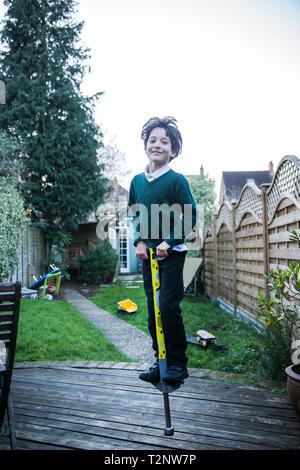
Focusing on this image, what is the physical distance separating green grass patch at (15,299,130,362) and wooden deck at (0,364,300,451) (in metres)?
0.88

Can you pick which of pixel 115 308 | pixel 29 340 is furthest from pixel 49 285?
pixel 29 340

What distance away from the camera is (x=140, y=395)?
220 centimetres

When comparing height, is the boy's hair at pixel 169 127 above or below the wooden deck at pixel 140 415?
above

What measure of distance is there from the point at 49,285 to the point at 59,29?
25.6ft

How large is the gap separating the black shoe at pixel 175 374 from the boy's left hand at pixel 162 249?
64cm

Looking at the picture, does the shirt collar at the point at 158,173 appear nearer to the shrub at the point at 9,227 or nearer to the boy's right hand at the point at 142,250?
the boy's right hand at the point at 142,250

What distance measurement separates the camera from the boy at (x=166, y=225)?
6.22ft

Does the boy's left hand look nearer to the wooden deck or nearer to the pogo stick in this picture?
the pogo stick

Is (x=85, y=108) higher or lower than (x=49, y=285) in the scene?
higher

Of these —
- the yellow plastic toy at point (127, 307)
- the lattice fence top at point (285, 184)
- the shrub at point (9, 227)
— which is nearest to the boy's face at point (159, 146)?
the lattice fence top at point (285, 184)

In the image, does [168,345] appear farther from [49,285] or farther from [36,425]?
[49,285]

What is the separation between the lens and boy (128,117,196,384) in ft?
6.22

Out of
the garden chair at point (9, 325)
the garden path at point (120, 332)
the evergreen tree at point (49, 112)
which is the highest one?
the evergreen tree at point (49, 112)

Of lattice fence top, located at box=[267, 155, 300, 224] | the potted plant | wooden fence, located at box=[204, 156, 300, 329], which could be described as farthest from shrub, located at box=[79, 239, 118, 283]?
the potted plant
